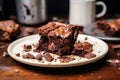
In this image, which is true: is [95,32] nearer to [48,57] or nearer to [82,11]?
[82,11]

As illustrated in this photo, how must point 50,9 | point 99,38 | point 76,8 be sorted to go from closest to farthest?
point 99,38 < point 76,8 < point 50,9

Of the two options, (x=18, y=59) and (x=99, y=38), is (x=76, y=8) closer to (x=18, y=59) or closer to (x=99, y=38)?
(x=99, y=38)

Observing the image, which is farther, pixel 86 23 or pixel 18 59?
pixel 86 23

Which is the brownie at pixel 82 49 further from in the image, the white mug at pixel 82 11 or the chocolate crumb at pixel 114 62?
the white mug at pixel 82 11

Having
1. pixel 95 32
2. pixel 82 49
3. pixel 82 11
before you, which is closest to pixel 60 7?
pixel 82 11

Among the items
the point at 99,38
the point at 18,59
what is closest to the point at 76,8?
the point at 99,38

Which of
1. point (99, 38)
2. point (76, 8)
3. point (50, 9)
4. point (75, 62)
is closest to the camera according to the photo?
point (75, 62)
